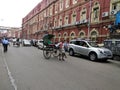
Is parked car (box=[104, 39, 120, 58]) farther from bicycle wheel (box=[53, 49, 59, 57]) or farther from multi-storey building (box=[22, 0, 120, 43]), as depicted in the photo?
bicycle wheel (box=[53, 49, 59, 57])

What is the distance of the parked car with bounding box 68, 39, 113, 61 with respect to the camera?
17016 mm

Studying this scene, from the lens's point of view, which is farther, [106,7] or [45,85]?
[106,7]

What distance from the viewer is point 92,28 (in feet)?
91.5

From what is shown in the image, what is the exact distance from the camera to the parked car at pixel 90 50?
1702cm

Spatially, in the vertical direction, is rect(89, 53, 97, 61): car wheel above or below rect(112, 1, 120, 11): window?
below

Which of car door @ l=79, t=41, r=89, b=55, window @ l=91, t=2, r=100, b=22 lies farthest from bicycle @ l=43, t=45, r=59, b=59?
window @ l=91, t=2, r=100, b=22

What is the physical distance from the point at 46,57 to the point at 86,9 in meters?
15.3

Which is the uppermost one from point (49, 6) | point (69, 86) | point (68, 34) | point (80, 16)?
point (49, 6)

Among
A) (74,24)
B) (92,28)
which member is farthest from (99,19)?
(74,24)

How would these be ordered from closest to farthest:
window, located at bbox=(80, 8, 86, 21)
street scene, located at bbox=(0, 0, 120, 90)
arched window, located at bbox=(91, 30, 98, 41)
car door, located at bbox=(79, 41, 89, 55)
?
1. street scene, located at bbox=(0, 0, 120, 90)
2. car door, located at bbox=(79, 41, 89, 55)
3. arched window, located at bbox=(91, 30, 98, 41)
4. window, located at bbox=(80, 8, 86, 21)

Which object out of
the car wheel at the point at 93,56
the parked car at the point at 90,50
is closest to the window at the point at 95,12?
the parked car at the point at 90,50

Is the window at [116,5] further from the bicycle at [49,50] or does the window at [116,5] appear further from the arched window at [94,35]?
the bicycle at [49,50]

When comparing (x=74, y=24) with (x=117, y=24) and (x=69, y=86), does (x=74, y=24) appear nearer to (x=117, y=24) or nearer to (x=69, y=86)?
(x=117, y=24)

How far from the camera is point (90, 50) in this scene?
17.9 metres
